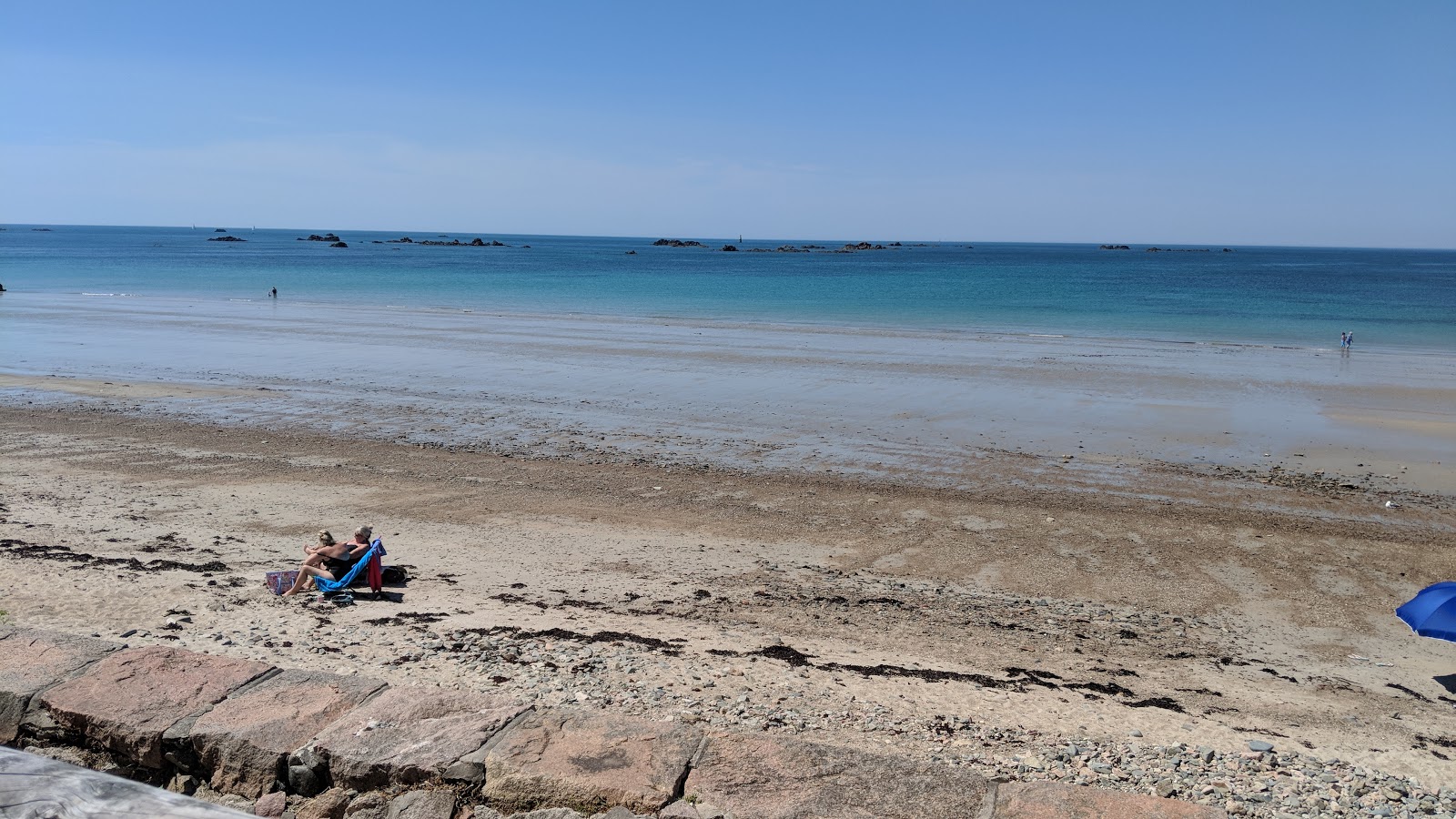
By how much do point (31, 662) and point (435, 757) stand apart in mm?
2016

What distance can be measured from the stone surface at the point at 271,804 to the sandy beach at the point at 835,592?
214cm

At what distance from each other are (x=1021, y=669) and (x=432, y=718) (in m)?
4.68

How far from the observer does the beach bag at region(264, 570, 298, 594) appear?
329 inches

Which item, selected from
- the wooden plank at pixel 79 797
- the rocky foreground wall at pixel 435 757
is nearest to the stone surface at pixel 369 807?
the rocky foreground wall at pixel 435 757

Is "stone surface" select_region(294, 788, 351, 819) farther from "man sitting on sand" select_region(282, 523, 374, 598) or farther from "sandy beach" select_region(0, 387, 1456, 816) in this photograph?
"man sitting on sand" select_region(282, 523, 374, 598)

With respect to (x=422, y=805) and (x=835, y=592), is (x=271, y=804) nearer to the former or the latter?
(x=422, y=805)

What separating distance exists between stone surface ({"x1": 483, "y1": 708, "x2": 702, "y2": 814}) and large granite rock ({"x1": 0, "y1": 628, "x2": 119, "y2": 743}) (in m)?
1.99

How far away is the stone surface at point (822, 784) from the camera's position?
353cm

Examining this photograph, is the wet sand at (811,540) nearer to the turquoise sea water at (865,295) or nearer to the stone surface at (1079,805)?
the stone surface at (1079,805)

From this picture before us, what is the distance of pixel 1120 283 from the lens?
3177 inches

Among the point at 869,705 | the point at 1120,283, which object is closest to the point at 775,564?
the point at 869,705

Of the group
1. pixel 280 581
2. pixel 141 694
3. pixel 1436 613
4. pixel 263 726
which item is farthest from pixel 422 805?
pixel 1436 613

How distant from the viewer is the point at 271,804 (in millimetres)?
3805

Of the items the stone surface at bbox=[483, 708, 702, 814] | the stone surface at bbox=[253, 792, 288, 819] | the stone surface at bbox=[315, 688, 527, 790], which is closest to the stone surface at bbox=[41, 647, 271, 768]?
the stone surface at bbox=[253, 792, 288, 819]
